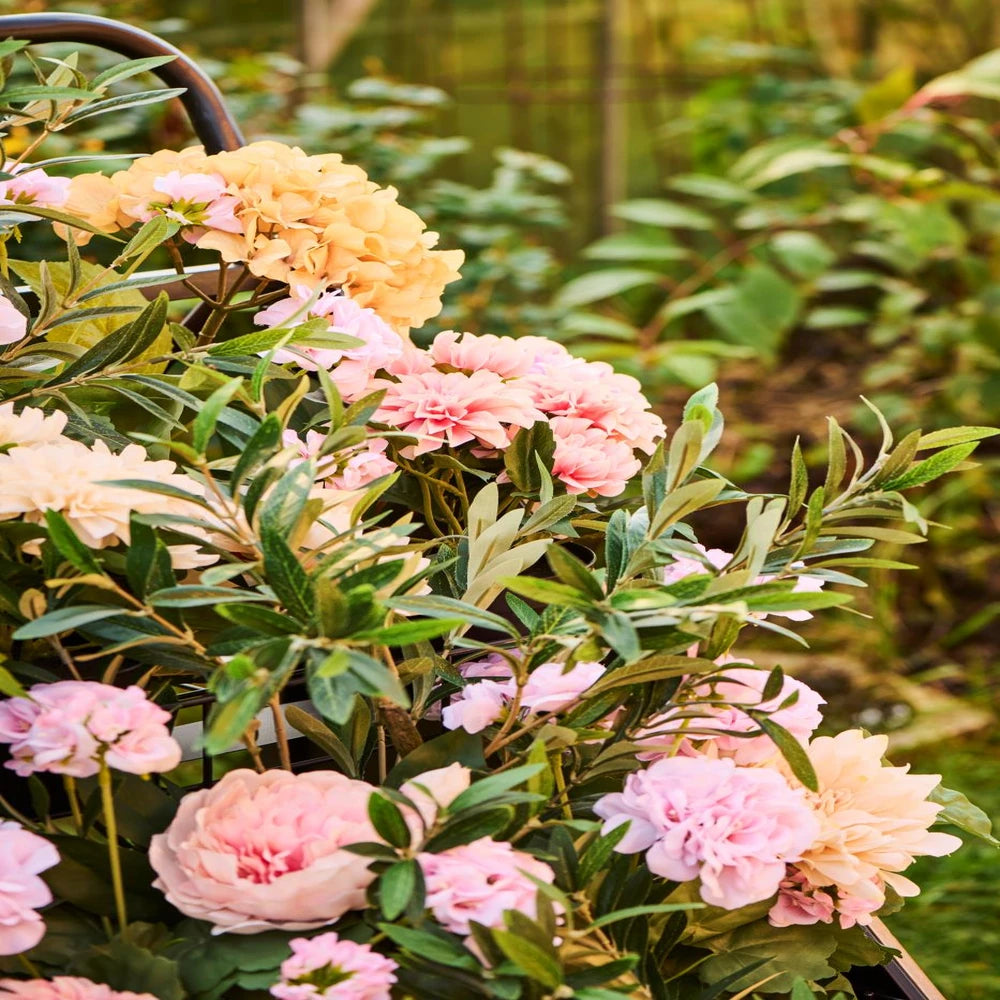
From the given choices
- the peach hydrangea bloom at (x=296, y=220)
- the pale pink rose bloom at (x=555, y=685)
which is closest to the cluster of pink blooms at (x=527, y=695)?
the pale pink rose bloom at (x=555, y=685)

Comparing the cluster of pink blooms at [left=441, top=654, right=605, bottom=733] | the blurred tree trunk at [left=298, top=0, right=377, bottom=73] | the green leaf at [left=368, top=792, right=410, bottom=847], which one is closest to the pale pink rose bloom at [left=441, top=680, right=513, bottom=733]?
the cluster of pink blooms at [left=441, top=654, right=605, bottom=733]

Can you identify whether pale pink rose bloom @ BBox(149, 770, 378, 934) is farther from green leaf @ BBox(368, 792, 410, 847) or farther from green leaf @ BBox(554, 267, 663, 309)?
green leaf @ BBox(554, 267, 663, 309)

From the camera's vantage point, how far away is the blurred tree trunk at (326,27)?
10.4 feet

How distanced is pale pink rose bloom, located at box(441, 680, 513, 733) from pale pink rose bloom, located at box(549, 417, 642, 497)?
0.43 feet

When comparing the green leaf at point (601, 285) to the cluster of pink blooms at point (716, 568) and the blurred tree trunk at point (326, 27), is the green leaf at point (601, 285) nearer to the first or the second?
the blurred tree trunk at point (326, 27)

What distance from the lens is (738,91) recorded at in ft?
11.4

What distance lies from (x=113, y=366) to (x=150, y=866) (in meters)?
0.24

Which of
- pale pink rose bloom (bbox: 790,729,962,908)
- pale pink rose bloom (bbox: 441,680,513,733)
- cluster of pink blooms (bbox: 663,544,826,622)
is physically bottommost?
pale pink rose bloom (bbox: 790,729,962,908)

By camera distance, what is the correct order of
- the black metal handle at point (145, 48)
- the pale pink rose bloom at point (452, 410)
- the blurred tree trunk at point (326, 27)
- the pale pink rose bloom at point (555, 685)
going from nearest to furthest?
the pale pink rose bloom at point (555, 685)
the pale pink rose bloom at point (452, 410)
the black metal handle at point (145, 48)
the blurred tree trunk at point (326, 27)

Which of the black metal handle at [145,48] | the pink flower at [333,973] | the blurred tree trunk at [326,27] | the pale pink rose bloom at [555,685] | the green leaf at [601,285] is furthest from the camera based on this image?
the blurred tree trunk at [326,27]

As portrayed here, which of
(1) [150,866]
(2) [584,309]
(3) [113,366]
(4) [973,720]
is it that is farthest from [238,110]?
(1) [150,866]

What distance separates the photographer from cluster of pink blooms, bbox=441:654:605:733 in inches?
21.5

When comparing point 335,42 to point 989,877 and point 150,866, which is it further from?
point 150,866

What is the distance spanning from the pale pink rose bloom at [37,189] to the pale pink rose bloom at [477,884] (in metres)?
0.42
